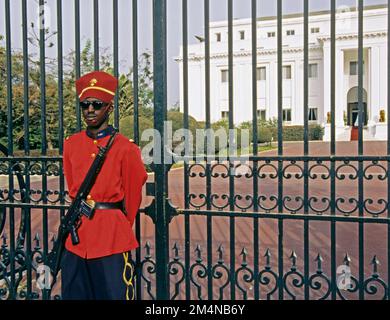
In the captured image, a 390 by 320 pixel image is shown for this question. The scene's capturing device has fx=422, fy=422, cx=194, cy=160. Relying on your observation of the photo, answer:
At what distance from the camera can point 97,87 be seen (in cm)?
256

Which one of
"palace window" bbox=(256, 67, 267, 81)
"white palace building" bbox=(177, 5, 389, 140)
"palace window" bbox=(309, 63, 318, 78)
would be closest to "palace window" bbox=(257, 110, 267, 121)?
"white palace building" bbox=(177, 5, 389, 140)

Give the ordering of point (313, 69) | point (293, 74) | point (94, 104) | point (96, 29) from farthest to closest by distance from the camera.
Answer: point (313, 69) < point (293, 74) < point (96, 29) < point (94, 104)

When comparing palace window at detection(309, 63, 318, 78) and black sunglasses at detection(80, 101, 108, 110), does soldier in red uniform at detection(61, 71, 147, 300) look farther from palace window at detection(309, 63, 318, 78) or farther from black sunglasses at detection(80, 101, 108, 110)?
palace window at detection(309, 63, 318, 78)

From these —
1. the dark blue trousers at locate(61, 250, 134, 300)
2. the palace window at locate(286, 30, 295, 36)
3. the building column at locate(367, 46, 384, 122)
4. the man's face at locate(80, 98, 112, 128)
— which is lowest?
the dark blue trousers at locate(61, 250, 134, 300)

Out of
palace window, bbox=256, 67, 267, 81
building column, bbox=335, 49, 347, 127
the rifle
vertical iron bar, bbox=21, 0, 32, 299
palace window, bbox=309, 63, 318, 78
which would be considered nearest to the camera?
the rifle

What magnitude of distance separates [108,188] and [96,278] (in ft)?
1.84

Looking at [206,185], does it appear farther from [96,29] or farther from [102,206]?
Result: [96,29]

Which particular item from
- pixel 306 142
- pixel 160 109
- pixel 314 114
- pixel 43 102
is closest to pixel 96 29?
pixel 43 102

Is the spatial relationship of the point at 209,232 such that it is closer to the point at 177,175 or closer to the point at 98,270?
the point at 98,270

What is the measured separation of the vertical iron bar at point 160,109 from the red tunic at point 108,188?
39 cm

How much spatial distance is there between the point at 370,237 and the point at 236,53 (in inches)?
756

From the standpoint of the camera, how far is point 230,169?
116 inches

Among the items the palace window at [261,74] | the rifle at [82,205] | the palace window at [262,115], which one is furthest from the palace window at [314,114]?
the rifle at [82,205]

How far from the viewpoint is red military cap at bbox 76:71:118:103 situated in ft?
8.39
